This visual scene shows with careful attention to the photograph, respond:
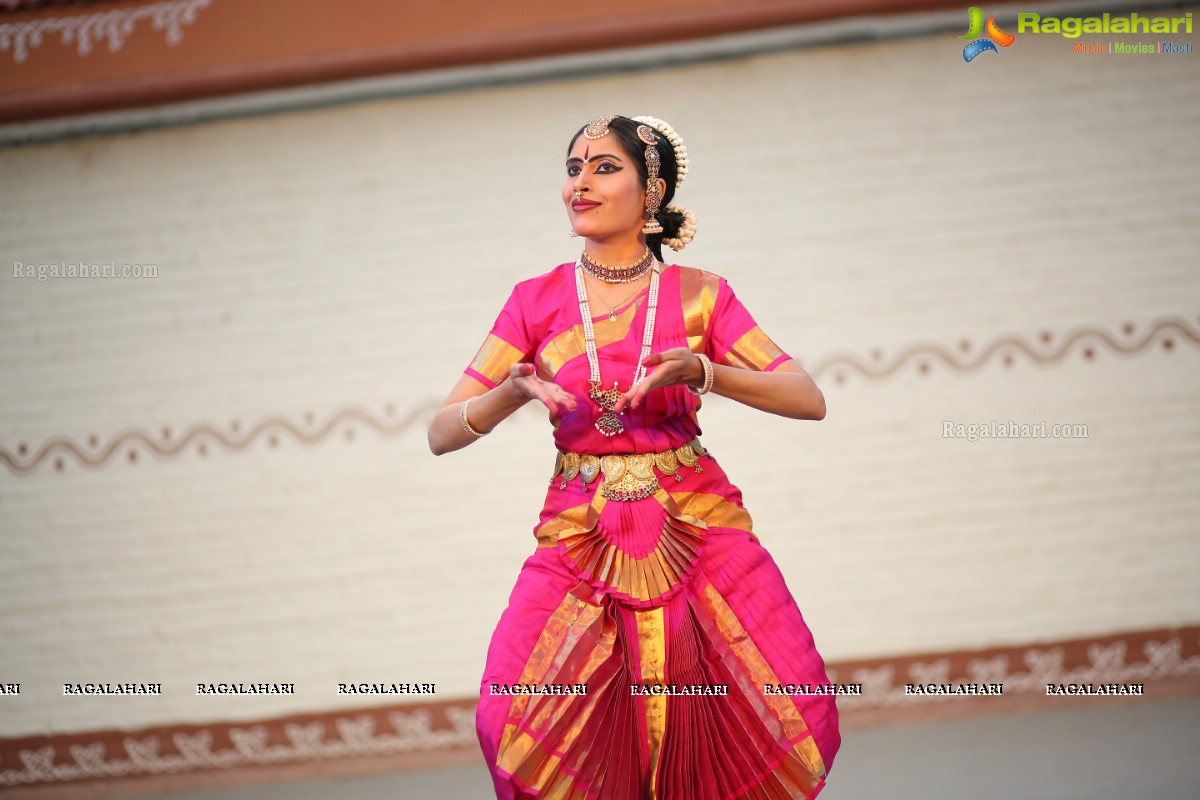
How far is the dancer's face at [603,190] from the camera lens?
3.14 m

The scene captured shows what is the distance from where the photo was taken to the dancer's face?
3.14 metres

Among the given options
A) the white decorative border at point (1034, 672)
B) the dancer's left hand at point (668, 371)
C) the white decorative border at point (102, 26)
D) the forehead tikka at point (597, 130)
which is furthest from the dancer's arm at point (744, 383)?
the white decorative border at point (102, 26)

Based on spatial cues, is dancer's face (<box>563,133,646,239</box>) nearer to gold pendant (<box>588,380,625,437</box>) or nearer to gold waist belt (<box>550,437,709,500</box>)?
gold pendant (<box>588,380,625,437</box>)

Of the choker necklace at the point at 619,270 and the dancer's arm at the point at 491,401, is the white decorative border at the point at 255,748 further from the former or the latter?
the choker necklace at the point at 619,270

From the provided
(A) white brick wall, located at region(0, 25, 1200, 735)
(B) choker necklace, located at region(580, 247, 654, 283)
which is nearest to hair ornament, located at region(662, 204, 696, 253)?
(B) choker necklace, located at region(580, 247, 654, 283)

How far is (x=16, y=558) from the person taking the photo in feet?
21.4

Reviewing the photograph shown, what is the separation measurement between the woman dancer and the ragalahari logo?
136 inches

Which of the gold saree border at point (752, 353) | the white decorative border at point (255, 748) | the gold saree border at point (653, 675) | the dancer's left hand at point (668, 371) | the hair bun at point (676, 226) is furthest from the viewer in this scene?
the white decorative border at point (255, 748)

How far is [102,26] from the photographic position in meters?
6.14

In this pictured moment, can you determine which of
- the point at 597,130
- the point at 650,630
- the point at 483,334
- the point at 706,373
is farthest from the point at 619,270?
Result: the point at 483,334

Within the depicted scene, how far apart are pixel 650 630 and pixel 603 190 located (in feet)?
3.36

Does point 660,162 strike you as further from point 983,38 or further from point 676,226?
point 983,38

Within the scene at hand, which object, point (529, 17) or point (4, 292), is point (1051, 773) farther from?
point (4, 292)

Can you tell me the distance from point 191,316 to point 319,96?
1214mm
